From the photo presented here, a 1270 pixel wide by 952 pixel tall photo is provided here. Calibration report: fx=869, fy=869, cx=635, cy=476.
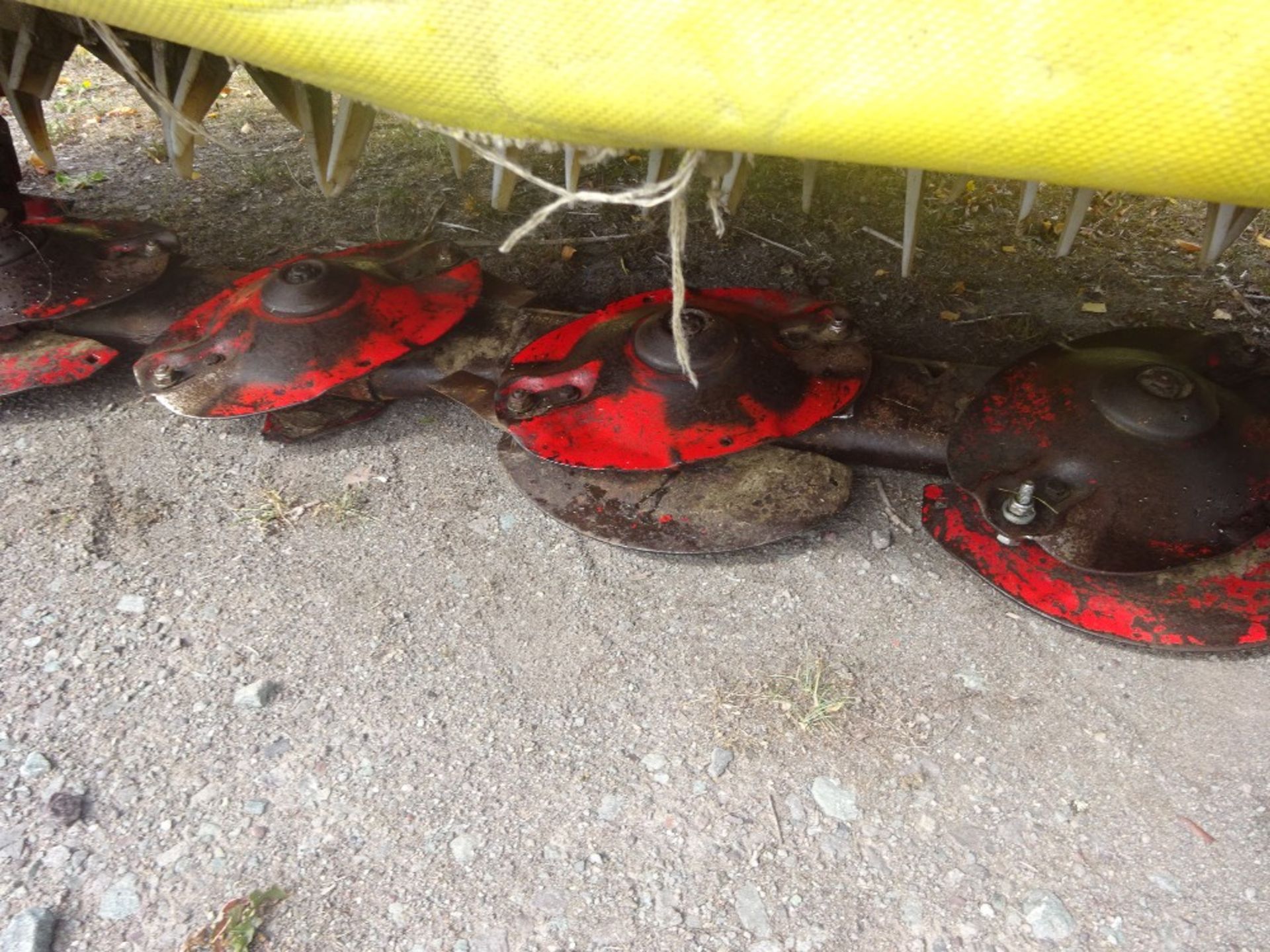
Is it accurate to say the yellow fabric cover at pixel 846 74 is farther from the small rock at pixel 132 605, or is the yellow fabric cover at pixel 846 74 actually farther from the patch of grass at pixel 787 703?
the small rock at pixel 132 605

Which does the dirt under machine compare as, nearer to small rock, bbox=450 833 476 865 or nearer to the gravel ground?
the gravel ground

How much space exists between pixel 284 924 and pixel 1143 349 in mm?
1682

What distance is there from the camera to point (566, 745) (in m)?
1.36

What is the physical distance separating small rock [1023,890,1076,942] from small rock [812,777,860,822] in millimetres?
241

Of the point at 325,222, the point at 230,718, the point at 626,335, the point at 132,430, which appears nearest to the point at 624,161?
the point at 325,222

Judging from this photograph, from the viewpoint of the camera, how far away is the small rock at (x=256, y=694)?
141cm

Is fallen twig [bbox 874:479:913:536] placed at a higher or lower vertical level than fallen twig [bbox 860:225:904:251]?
lower

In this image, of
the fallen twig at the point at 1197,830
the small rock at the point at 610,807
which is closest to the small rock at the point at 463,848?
the small rock at the point at 610,807

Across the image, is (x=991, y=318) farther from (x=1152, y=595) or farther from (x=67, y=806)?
(x=67, y=806)

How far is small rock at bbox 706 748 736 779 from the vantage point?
51.6 inches

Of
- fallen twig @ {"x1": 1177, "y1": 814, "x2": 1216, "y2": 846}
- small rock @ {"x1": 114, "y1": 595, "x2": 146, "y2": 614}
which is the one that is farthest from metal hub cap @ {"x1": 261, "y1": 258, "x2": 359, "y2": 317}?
fallen twig @ {"x1": 1177, "y1": 814, "x2": 1216, "y2": 846}

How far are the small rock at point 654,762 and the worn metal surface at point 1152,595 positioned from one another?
0.65 meters

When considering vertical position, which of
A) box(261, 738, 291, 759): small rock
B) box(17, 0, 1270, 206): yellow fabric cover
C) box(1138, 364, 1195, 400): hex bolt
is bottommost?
box(261, 738, 291, 759): small rock

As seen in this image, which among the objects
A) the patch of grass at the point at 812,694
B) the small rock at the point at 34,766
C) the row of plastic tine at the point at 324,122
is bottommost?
the small rock at the point at 34,766
